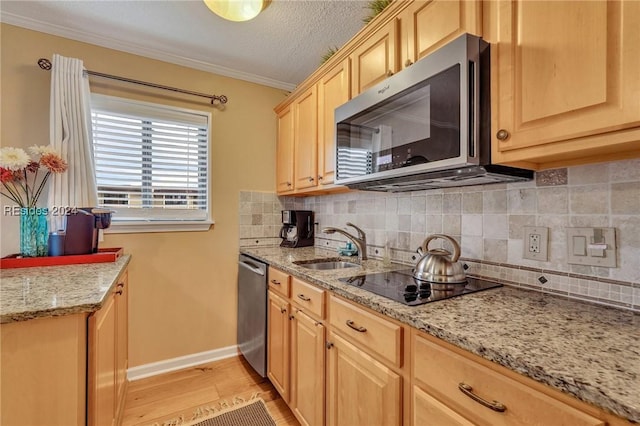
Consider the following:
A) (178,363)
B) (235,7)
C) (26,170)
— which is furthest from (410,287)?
(26,170)

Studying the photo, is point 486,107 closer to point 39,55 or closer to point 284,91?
point 284,91

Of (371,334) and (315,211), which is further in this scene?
(315,211)

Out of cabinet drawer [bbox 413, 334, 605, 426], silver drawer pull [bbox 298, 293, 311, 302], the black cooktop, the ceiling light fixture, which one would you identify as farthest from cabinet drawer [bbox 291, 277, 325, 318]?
the ceiling light fixture

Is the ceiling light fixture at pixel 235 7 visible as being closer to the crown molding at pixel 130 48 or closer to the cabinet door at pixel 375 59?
the cabinet door at pixel 375 59

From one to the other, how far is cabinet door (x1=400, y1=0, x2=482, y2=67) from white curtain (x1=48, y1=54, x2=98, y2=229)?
6.49 ft

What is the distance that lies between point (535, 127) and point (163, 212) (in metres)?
2.33

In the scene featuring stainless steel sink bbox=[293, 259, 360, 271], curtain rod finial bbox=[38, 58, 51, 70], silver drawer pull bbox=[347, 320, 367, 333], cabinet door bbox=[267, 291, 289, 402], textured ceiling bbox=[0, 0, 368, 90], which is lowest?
cabinet door bbox=[267, 291, 289, 402]

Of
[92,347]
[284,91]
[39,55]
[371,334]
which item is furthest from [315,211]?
[39,55]

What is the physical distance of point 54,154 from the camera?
5.65ft

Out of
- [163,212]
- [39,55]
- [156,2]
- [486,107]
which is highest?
[156,2]

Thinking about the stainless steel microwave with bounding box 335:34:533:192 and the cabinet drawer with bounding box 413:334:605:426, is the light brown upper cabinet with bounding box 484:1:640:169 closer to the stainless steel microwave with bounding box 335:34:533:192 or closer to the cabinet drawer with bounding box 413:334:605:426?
the stainless steel microwave with bounding box 335:34:533:192

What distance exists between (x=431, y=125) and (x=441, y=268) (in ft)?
1.96

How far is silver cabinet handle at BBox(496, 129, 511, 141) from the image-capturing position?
0.96m

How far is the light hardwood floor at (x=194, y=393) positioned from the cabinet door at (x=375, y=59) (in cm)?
196
